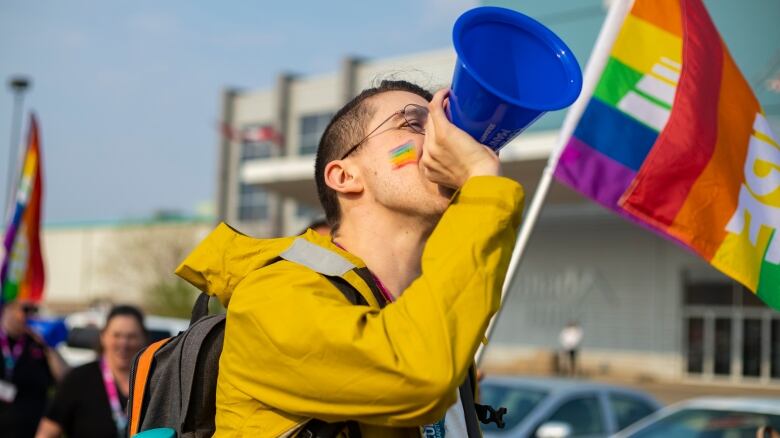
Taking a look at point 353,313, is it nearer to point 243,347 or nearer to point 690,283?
point 243,347

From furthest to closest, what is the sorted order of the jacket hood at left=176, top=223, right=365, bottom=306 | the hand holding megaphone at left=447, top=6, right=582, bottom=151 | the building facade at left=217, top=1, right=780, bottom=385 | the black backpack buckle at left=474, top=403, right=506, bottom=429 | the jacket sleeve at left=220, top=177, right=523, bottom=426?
1. the building facade at left=217, top=1, right=780, bottom=385
2. the black backpack buckle at left=474, top=403, right=506, bottom=429
3. the jacket hood at left=176, top=223, right=365, bottom=306
4. the hand holding megaphone at left=447, top=6, right=582, bottom=151
5. the jacket sleeve at left=220, top=177, right=523, bottom=426

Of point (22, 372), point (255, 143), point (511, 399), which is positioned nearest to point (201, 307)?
point (22, 372)

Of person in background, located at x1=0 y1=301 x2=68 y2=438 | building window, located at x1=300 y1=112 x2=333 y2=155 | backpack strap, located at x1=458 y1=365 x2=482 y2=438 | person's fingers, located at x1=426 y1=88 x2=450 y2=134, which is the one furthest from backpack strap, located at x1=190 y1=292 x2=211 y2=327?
building window, located at x1=300 y1=112 x2=333 y2=155

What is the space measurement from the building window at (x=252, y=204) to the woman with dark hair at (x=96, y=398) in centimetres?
4286

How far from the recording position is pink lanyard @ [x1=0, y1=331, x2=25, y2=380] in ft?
23.7

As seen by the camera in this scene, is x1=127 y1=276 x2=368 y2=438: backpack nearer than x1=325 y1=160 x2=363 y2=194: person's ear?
Yes

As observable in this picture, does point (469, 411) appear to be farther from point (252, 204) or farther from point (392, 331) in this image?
point (252, 204)

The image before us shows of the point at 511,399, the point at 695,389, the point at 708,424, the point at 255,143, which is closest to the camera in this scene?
the point at 708,424

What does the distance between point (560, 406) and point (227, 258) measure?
22.7 feet

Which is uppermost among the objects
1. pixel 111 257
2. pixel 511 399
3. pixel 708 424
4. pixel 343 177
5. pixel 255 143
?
pixel 343 177

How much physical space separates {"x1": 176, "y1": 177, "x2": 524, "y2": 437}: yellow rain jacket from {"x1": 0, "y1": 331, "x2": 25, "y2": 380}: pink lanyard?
6.02 metres

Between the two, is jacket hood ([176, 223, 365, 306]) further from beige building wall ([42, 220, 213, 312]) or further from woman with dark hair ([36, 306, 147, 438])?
beige building wall ([42, 220, 213, 312])

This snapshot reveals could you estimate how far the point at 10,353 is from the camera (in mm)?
7367

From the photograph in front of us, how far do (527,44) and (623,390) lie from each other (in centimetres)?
788
